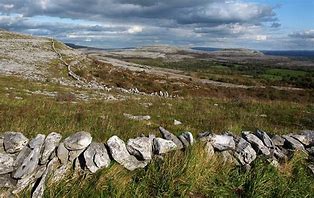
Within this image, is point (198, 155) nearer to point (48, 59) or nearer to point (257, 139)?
point (257, 139)

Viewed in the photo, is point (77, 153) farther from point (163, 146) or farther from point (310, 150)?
point (310, 150)

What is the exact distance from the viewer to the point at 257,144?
9133 millimetres

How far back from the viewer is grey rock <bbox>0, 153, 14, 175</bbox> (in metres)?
6.88

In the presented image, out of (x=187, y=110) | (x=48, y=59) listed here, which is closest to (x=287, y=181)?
(x=187, y=110)

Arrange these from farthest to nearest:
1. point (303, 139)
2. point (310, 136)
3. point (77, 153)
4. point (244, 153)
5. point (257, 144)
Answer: point (310, 136), point (303, 139), point (257, 144), point (244, 153), point (77, 153)

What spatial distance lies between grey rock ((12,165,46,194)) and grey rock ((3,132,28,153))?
1.70ft

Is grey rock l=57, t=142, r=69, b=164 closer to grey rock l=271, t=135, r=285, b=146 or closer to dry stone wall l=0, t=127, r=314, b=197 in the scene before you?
dry stone wall l=0, t=127, r=314, b=197

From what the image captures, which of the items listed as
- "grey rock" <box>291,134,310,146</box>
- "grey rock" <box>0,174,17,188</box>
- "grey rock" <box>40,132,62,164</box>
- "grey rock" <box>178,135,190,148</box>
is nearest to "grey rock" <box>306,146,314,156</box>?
"grey rock" <box>291,134,310,146</box>

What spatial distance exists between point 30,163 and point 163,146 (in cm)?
261

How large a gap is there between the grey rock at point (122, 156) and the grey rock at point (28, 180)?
130 cm

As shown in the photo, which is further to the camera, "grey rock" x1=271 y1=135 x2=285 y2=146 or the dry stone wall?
"grey rock" x1=271 y1=135 x2=285 y2=146

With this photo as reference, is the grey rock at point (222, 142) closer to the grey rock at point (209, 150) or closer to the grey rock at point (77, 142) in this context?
the grey rock at point (209, 150)

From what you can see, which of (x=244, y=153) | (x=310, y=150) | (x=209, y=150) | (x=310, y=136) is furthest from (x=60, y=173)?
(x=310, y=136)

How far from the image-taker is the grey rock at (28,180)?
6.80 m
